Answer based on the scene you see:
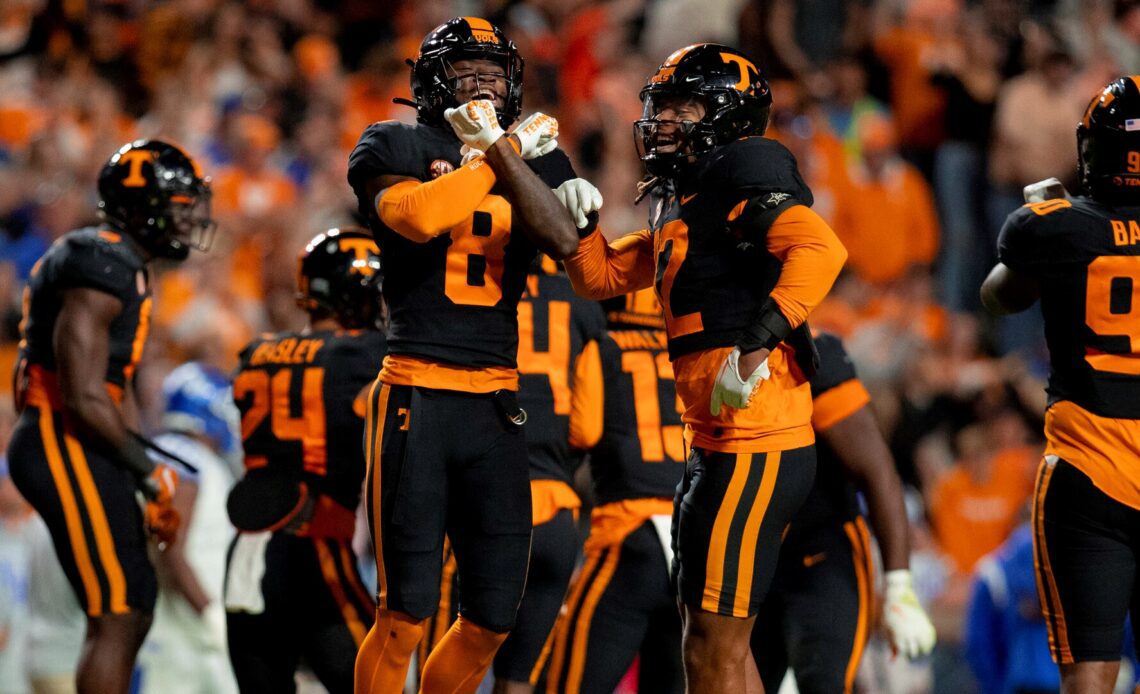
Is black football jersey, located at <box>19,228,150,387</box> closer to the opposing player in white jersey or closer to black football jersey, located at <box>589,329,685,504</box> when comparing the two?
the opposing player in white jersey

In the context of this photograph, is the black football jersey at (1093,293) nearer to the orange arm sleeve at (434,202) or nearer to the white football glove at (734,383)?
the white football glove at (734,383)

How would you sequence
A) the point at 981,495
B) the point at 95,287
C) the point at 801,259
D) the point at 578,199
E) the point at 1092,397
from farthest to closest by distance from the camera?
the point at 981,495 → the point at 95,287 → the point at 1092,397 → the point at 578,199 → the point at 801,259

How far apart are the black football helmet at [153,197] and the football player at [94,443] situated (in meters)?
0.11

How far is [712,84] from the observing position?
4.79m

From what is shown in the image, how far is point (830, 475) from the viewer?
579 centimetres

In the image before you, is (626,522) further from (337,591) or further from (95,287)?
(95,287)

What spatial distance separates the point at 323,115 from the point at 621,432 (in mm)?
7117

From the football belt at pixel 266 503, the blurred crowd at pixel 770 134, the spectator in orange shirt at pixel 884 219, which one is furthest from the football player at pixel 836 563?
the spectator in orange shirt at pixel 884 219

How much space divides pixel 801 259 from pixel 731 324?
1.01 ft

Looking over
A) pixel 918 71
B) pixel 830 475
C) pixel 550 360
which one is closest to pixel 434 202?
pixel 550 360

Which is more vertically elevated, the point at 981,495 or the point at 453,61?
the point at 453,61

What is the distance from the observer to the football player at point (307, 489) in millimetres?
5691

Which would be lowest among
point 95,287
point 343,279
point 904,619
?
point 904,619

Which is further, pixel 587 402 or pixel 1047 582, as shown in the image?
pixel 587 402
